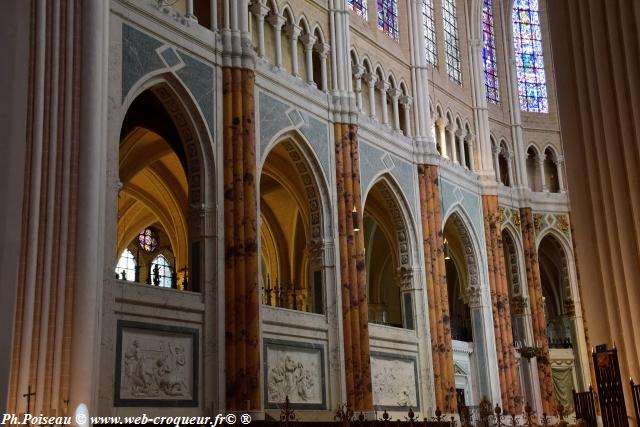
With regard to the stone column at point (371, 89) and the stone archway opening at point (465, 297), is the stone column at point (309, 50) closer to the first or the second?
the stone column at point (371, 89)

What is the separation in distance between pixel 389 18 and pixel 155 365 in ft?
51.7

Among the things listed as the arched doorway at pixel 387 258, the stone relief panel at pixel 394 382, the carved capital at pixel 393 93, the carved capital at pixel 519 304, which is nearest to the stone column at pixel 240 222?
the stone relief panel at pixel 394 382

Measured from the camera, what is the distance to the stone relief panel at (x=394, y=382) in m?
22.7

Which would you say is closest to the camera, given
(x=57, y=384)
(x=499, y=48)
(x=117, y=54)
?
(x=57, y=384)

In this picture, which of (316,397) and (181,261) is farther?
(181,261)

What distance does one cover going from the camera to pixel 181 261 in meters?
26.1

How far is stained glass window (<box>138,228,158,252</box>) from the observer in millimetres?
31214

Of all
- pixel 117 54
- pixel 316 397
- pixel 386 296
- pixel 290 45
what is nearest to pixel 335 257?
pixel 316 397

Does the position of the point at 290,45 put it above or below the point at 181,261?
above

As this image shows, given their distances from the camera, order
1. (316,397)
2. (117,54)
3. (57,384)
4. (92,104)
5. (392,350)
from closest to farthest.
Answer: (57,384), (92,104), (117,54), (316,397), (392,350)

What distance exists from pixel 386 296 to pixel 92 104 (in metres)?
21.7

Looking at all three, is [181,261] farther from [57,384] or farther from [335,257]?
[57,384]

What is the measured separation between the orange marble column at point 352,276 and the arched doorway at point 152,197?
4185 millimetres

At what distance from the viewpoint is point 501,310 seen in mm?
29047
